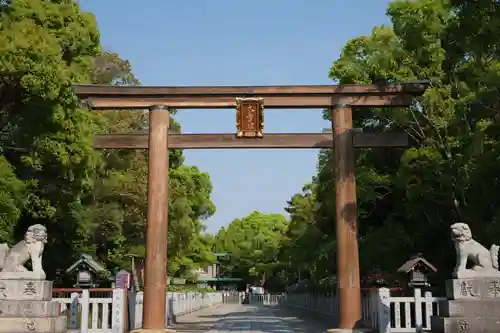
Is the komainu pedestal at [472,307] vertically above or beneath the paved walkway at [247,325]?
above

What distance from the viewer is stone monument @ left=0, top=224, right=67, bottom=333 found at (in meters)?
10.9

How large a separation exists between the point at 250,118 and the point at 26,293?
24.9 ft

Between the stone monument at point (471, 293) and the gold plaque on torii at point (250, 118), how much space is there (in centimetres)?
646

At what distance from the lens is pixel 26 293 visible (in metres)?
11.1

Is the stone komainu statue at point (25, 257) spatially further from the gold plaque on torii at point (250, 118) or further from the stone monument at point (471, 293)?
the stone monument at point (471, 293)

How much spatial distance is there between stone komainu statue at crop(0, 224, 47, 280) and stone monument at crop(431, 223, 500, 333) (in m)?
7.76

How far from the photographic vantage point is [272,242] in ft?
221

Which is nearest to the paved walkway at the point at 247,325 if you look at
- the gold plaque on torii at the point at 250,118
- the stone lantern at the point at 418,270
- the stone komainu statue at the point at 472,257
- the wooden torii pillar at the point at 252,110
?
the wooden torii pillar at the point at 252,110

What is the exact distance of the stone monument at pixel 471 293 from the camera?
1083 centimetres

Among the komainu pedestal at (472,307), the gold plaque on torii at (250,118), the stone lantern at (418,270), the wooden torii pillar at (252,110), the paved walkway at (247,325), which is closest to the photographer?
the komainu pedestal at (472,307)

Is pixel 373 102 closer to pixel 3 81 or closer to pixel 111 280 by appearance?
pixel 3 81

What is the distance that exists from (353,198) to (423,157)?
2.28 metres

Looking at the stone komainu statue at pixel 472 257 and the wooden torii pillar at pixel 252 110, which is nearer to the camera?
the stone komainu statue at pixel 472 257

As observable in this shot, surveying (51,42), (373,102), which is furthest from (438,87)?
(51,42)
